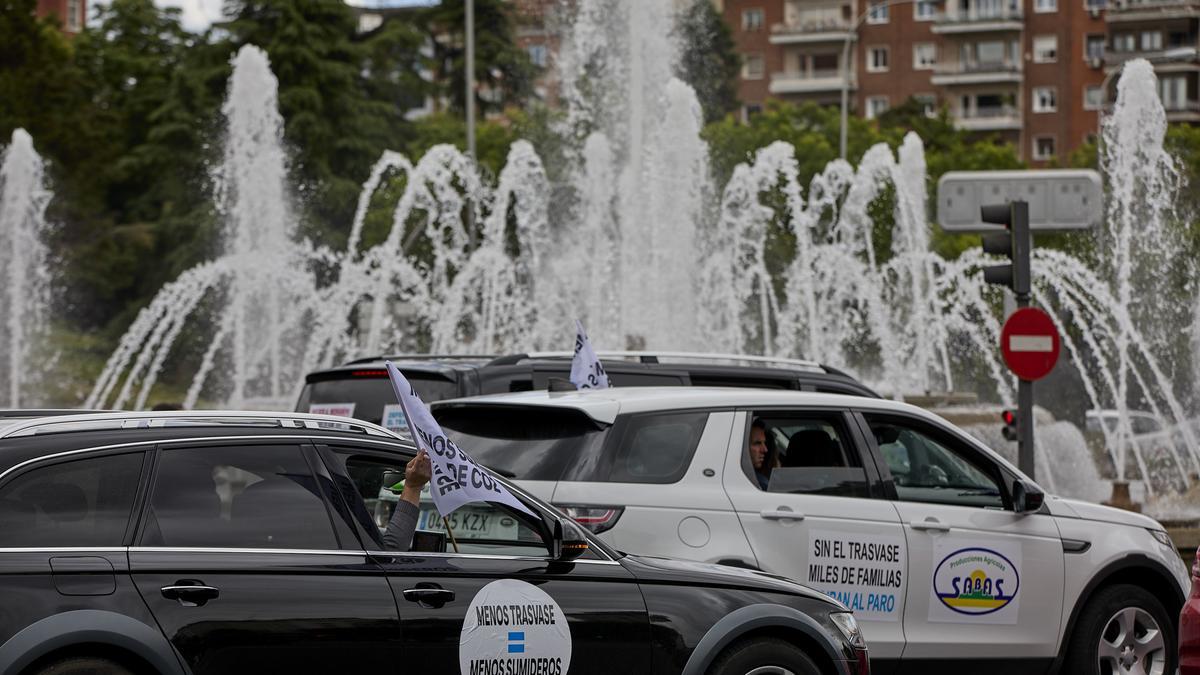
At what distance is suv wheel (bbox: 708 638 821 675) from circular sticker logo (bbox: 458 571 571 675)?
0.73 m

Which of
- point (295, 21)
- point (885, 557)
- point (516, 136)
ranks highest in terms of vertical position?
point (295, 21)

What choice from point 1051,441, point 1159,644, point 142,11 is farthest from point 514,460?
point 142,11

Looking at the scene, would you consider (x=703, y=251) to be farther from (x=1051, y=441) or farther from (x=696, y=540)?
(x=696, y=540)

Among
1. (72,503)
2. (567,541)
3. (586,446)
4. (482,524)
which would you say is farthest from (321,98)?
(72,503)

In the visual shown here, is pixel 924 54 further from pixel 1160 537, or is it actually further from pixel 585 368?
pixel 1160 537

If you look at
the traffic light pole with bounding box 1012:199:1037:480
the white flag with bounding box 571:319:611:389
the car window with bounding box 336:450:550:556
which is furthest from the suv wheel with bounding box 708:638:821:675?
the traffic light pole with bounding box 1012:199:1037:480

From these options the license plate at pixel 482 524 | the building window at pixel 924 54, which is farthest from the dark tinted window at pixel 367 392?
the building window at pixel 924 54

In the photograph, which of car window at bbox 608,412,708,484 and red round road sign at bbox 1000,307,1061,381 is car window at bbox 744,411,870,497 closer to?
car window at bbox 608,412,708,484

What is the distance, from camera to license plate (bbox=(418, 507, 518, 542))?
270 inches

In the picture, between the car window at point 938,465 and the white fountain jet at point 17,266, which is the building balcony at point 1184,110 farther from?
the car window at point 938,465

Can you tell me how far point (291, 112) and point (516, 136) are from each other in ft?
24.3

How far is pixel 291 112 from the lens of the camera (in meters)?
60.8

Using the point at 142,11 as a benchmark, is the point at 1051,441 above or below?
below

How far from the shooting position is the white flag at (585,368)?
11.1 metres
